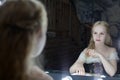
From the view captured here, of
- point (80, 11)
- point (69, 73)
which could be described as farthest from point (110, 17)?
point (69, 73)

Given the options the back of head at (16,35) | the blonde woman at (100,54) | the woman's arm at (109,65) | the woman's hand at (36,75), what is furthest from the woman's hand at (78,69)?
the back of head at (16,35)

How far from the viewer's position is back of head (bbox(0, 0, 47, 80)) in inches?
22.1

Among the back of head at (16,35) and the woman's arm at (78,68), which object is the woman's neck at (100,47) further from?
the back of head at (16,35)

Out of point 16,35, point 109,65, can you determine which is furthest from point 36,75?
point 109,65

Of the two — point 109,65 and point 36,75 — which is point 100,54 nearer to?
point 109,65

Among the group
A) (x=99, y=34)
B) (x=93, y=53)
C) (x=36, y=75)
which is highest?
(x=99, y=34)

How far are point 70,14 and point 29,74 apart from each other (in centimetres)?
125

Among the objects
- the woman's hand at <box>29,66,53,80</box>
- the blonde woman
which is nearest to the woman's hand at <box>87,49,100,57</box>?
the blonde woman

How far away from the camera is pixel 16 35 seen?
563 mm

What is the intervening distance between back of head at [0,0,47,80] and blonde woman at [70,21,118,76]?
1076 millimetres

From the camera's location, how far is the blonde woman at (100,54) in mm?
1660

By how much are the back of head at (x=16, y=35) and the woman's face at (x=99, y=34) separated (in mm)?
1123

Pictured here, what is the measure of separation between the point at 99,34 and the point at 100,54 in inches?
4.5

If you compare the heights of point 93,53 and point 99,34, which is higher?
point 99,34
